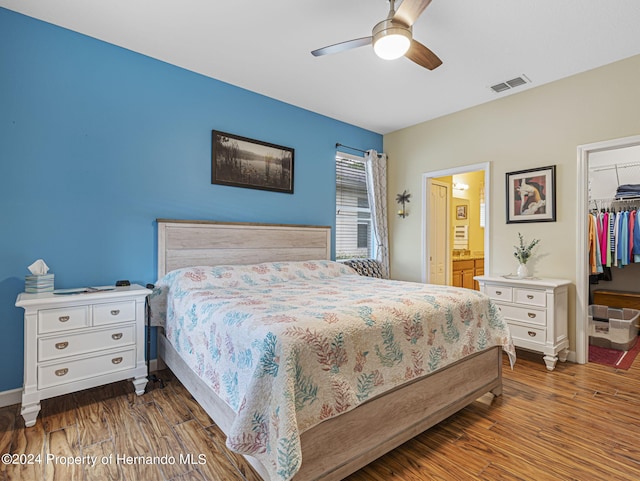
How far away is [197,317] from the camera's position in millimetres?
2102

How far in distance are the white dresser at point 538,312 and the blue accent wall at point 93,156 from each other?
2.88 m

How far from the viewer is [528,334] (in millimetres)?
3254

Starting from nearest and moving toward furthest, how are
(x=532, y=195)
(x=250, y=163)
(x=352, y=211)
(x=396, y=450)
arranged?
(x=396, y=450) → (x=532, y=195) → (x=250, y=163) → (x=352, y=211)

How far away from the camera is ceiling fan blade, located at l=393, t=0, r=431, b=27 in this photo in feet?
6.12

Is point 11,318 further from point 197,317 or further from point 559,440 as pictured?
point 559,440

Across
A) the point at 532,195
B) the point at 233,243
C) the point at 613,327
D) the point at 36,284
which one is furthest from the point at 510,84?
the point at 36,284

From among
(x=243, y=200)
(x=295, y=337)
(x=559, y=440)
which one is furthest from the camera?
(x=243, y=200)

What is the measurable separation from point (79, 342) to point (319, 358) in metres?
1.87

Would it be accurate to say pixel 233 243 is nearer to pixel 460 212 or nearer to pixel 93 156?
pixel 93 156

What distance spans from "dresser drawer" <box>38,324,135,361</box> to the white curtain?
3.35 m

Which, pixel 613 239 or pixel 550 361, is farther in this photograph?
pixel 613 239

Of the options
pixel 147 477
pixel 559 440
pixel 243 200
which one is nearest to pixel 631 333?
pixel 559 440

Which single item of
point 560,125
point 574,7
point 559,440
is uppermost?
point 574,7

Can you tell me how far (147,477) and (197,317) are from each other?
84 cm
